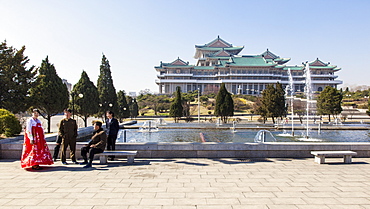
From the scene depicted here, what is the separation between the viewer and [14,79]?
13062 mm

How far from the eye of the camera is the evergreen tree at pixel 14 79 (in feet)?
40.1

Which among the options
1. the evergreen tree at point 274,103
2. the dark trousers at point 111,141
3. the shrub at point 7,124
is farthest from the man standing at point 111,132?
the evergreen tree at point 274,103

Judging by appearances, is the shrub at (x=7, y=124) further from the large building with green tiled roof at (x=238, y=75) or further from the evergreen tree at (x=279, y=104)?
the large building with green tiled roof at (x=238, y=75)

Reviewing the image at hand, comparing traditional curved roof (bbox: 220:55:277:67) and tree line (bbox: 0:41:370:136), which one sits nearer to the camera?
tree line (bbox: 0:41:370:136)

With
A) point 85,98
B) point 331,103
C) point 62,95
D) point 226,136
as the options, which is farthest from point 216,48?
point 62,95

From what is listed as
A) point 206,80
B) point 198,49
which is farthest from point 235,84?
point 198,49

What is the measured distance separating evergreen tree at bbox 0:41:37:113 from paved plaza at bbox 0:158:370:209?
588 cm

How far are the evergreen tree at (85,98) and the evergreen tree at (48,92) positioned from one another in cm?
406

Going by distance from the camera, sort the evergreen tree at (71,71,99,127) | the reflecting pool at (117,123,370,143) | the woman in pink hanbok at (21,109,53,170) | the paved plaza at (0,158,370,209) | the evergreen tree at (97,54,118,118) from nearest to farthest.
Result: the paved plaza at (0,158,370,209), the woman in pink hanbok at (21,109,53,170), the reflecting pool at (117,123,370,143), the evergreen tree at (71,71,99,127), the evergreen tree at (97,54,118,118)

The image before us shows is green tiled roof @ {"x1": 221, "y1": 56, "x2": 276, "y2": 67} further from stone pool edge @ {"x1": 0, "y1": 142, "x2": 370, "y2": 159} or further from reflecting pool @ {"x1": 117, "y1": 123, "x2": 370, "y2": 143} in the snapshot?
stone pool edge @ {"x1": 0, "y1": 142, "x2": 370, "y2": 159}

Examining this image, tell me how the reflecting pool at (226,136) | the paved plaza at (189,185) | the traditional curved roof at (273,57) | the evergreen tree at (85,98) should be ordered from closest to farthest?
the paved plaza at (189,185) < the reflecting pool at (226,136) < the evergreen tree at (85,98) < the traditional curved roof at (273,57)

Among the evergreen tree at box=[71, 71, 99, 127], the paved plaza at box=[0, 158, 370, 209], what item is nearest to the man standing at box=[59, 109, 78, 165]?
the paved plaza at box=[0, 158, 370, 209]

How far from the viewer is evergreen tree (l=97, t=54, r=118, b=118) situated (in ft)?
79.9

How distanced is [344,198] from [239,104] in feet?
155
